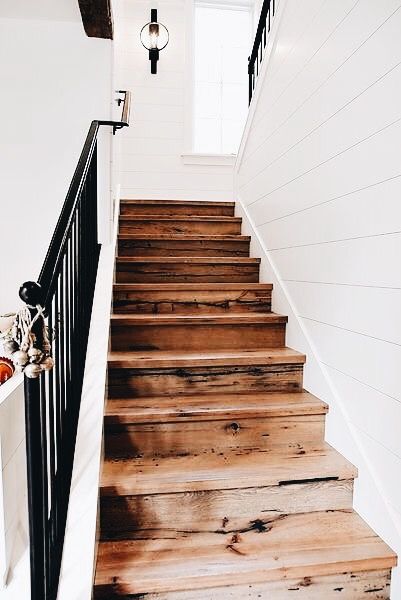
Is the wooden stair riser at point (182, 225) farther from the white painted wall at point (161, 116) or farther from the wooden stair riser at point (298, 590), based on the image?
the wooden stair riser at point (298, 590)

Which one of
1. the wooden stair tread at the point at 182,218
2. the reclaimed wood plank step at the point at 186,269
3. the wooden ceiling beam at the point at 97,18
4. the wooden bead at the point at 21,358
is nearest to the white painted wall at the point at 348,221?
the reclaimed wood plank step at the point at 186,269

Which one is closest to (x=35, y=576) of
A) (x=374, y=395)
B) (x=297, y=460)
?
Result: (x=297, y=460)

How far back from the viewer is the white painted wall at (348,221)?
Answer: 1.54 meters

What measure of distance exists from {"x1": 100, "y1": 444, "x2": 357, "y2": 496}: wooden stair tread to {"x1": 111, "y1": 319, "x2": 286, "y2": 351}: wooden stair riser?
0.71 m

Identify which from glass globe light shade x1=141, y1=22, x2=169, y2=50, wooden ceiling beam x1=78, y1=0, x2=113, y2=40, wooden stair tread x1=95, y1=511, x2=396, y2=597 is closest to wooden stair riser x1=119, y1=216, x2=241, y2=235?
wooden ceiling beam x1=78, y1=0, x2=113, y2=40

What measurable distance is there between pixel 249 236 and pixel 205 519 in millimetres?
2222

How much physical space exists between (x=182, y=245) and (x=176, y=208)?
706 millimetres

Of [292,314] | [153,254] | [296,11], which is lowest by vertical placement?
[292,314]

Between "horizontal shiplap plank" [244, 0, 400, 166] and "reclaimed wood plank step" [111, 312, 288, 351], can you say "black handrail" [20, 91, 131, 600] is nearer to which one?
"reclaimed wood plank step" [111, 312, 288, 351]

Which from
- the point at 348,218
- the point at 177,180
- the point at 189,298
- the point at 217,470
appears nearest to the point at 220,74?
the point at 177,180

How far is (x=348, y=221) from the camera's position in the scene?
6.12 ft

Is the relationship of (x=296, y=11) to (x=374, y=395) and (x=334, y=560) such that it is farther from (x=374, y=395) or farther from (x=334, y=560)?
(x=334, y=560)

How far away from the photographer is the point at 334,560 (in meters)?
1.48

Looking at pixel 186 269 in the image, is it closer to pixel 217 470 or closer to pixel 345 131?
pixel 345 131
